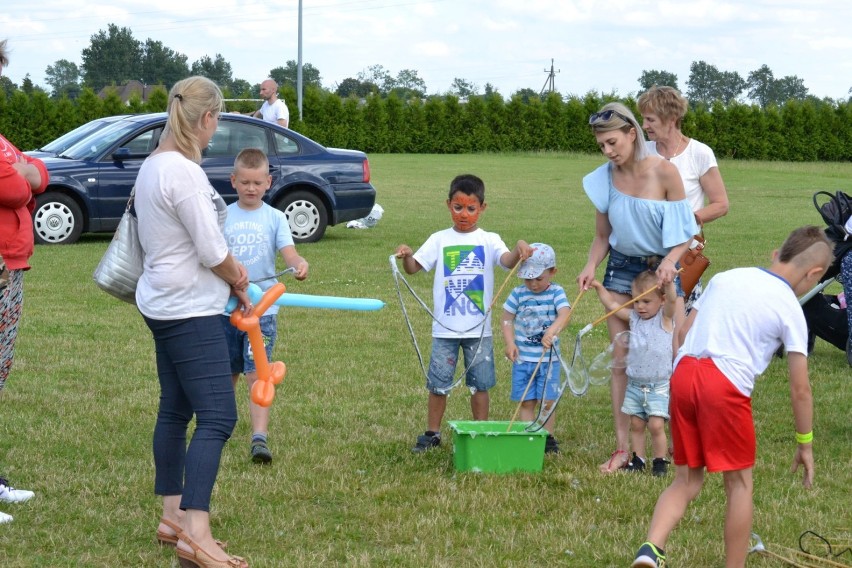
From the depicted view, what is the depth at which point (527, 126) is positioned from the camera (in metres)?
44.0

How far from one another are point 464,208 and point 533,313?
2.13 feet

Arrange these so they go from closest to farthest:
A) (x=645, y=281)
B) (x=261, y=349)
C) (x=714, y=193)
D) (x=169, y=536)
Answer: (x=261, y=349) < (x=169, y=536) < (x=645, y=281) < (x=714, y=193)

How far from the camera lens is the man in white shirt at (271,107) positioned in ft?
57.0

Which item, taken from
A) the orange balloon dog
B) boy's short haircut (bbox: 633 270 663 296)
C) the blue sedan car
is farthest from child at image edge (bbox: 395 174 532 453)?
the blue sedan car

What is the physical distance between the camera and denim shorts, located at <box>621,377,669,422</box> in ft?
18.0

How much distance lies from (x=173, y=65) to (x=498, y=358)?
107 m

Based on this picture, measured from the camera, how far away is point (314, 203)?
14797mm

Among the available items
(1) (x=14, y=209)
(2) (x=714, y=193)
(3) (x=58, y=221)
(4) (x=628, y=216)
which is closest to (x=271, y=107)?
(3) (x=58, y=221)

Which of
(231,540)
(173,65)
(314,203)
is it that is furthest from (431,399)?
(173,65)

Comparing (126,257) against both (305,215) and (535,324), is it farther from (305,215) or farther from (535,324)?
(305,215)

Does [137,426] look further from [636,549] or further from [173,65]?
[173,65]

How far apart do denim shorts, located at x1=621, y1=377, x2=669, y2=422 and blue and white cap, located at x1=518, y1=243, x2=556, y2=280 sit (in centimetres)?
71

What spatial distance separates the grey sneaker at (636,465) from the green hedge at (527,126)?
35795mm

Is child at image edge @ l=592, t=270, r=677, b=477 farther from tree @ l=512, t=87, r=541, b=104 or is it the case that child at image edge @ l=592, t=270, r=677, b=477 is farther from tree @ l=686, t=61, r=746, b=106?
tree @ l=686, t=61, r=746, b=106
